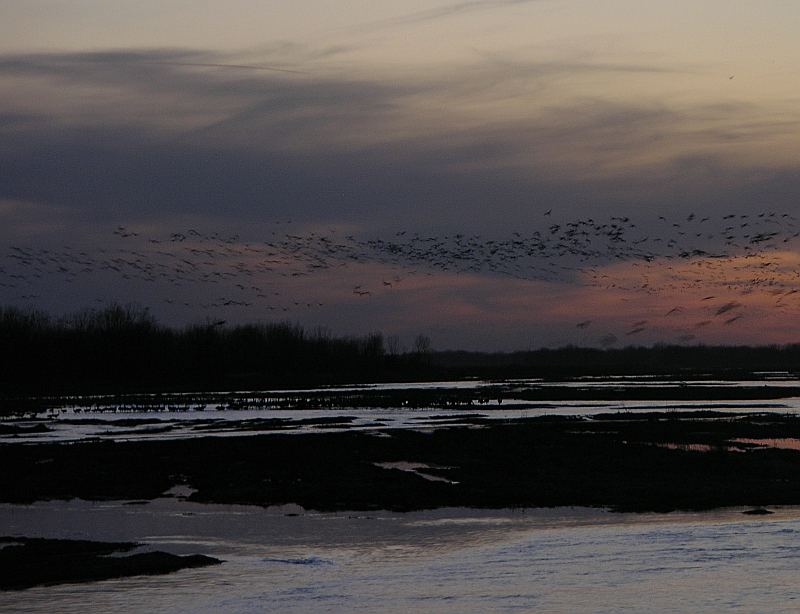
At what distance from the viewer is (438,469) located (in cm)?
2867

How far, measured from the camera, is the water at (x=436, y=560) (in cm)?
1501

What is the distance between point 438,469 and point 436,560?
433 inches

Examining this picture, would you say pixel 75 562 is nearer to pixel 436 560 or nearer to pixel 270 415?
pixel 436 560

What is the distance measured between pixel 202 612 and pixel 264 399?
50660 mm

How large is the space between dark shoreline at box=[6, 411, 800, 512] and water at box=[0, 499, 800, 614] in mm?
1452

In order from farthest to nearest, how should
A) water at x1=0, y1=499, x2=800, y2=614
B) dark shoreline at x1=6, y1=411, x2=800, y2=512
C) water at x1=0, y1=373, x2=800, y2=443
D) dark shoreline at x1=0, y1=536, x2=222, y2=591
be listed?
water at x1=0, y1=373, x2=800, y2=443, dark shoreline at x1=6, y1=411, x2=800, y2=512, dark shoreline at x1=0, y1=536, x2=222, y2=591, water at x1=0, y1=499, x2=800, y2=614

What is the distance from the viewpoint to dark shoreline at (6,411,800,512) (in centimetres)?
2394

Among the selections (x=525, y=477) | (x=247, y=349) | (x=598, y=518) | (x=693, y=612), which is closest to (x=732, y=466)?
(x=525, y=477)

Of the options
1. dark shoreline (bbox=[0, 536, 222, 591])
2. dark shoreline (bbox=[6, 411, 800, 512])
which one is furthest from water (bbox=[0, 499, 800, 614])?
dark shoreline (bbox=[6, 411, 800, 512])

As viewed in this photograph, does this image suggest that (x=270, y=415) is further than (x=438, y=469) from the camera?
Yes

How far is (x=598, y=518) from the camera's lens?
70.4 feet

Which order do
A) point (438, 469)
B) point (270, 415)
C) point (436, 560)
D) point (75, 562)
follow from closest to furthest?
point (75, 562), point (436, 560), point (438, 469), point (270, 415)

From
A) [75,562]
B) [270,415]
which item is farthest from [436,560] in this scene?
[270,415]

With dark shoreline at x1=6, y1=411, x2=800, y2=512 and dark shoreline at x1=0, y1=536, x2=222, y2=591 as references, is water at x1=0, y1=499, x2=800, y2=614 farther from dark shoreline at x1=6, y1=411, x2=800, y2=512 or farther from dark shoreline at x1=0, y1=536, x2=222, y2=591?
dark shoreline at x1=6, y1=411, x2=800, y2=512
